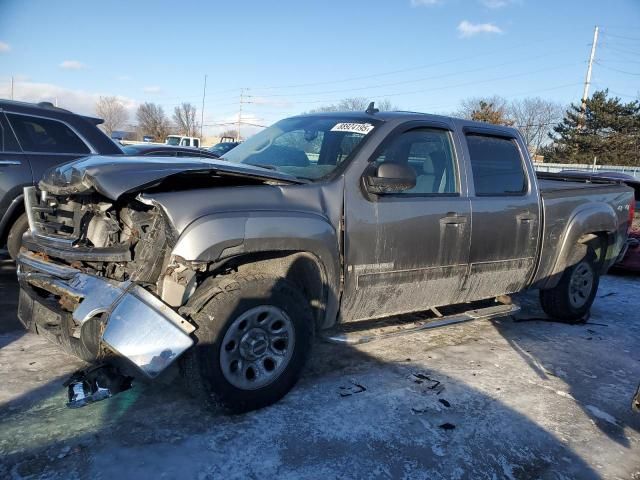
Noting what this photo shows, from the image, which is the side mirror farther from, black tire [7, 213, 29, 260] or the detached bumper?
black tire [7, 213, 29, 260]

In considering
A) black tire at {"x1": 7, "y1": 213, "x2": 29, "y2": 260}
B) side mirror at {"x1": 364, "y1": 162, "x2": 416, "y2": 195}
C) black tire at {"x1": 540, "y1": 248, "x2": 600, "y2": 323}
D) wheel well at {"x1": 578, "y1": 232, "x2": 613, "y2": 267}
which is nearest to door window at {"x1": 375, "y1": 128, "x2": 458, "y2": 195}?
side mirror at {"x1": 364, "y1": 162, "x2": 416, "y2": 195}

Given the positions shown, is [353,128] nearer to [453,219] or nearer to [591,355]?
[453,219]

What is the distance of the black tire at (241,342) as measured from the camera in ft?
9.72

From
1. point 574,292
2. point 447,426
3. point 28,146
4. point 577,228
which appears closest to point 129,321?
point 447,426

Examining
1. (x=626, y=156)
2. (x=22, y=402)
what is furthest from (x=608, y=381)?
(x=626, y=156)

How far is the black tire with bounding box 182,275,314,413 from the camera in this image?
2963mm

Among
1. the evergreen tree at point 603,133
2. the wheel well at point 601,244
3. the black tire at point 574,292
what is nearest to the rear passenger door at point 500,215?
the black tire at point 574,292

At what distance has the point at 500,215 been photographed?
4.58 m

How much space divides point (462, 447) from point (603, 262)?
3872mm

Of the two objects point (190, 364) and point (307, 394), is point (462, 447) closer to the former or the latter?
point (307, 394)

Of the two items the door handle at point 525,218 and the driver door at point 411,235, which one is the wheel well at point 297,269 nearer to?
the driver door at point 411,235

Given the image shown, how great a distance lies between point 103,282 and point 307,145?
191 cm

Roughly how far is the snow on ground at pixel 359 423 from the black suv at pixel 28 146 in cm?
123

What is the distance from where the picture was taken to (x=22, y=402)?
322 centimetres
